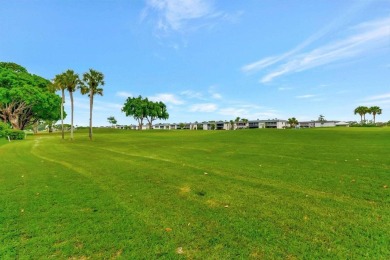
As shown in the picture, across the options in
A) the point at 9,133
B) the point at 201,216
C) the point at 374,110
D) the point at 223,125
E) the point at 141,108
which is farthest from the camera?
the point at 223,125

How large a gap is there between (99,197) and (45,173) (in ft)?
19.0

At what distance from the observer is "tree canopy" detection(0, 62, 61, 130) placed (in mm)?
47713

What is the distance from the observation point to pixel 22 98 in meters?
48.4

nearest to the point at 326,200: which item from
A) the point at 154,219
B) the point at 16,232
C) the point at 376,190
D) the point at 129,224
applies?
the point at 376,190

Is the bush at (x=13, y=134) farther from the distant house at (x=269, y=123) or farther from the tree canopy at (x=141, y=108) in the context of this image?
the distant house at (x=269, y=123)

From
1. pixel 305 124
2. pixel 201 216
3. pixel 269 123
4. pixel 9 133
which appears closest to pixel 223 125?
pixel 269 123

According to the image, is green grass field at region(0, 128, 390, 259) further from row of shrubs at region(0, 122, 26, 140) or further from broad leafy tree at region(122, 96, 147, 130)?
broad leafy tree at region(122, 96, 147, 130)

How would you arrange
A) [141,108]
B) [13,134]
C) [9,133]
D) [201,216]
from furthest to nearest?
[141,108] → [13,134] → [9,133] → [201,216]

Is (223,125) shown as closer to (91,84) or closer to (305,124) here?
(305,124)

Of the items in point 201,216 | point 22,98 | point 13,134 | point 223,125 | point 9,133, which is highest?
point 22,98

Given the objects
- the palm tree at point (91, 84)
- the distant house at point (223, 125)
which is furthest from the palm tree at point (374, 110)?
the palm tree at point (91, 84)

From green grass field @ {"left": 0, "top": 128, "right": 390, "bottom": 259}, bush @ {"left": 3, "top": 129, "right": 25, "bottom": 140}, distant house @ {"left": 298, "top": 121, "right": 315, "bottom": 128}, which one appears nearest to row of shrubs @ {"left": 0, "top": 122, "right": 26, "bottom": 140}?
bush @ {"left": 3, "top": 129, "right": 25, "bottom": 140}

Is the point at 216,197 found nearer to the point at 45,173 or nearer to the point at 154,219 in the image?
the point at 154,219

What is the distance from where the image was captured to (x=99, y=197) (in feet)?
24.0
